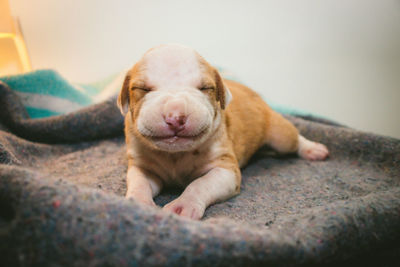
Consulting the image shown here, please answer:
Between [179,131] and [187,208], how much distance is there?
0.91ft

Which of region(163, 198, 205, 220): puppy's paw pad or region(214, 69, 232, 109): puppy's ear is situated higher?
region(214, 69, 232, 109): puppy's ear

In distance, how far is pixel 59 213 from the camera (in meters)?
0.65

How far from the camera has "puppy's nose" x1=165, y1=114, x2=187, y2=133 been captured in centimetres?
97

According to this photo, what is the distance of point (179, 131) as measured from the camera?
1.02 m

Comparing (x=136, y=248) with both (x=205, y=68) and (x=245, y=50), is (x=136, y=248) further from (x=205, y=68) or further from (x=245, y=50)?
(x=245, y=50)

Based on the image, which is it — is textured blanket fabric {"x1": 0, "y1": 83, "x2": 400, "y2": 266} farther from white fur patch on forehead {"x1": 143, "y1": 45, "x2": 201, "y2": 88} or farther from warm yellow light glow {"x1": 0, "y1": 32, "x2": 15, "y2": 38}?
warm yellow light glow {"x1": 0, "y1": 32, "x2": 15, "y2": 38}

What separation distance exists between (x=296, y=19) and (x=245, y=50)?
23.9 inches

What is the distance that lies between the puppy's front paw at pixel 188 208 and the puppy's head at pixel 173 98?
202 mm

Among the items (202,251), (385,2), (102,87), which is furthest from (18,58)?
(385,2)

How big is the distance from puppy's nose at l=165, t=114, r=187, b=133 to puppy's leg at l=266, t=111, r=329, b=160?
3.48 feet

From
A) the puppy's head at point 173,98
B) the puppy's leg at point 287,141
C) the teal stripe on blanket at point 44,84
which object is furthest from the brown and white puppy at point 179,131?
the teal stripe on blanket at point 44,84

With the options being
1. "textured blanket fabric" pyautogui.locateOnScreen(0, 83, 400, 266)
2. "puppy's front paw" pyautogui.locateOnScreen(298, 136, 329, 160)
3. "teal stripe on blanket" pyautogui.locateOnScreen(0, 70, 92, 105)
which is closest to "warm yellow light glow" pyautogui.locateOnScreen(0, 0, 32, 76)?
"teal stripe on blanket" pyautogui.locateOnScreen(0, 70, 92, 105)

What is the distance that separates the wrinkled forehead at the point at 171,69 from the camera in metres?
1.11

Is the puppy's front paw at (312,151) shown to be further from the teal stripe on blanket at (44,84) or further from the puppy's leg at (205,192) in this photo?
the teal stripe on blanket at (44,84)
